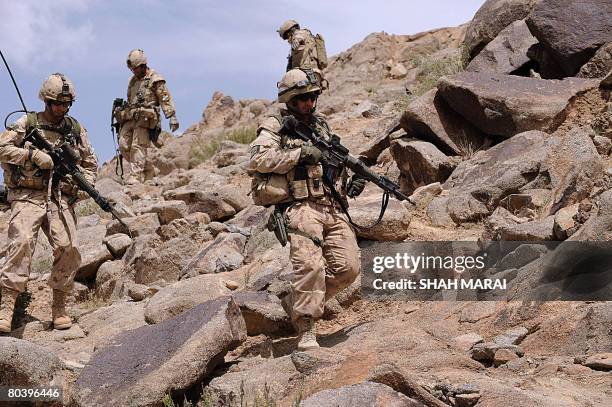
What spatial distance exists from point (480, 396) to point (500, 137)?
5.75 metres

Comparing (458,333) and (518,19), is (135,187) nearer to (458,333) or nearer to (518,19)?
(518,19)

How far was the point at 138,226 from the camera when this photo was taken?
10367 millimetres

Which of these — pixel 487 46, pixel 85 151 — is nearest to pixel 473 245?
pixel 85 151

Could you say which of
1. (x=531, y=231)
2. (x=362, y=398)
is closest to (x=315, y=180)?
(x=531, y=231)

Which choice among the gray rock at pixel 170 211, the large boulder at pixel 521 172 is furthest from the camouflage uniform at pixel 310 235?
the gray rock at pixel 170 211

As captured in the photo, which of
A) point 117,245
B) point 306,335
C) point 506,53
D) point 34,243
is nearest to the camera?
point 306,335

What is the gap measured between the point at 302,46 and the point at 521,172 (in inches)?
188

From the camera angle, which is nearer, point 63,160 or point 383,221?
point 63,160

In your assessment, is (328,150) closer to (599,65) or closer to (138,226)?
(138,226)

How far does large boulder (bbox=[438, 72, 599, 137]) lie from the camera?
9266 millimetres

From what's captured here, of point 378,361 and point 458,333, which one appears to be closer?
point 378,361

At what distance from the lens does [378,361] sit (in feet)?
16.3

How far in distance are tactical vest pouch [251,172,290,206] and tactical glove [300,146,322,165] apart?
22cm

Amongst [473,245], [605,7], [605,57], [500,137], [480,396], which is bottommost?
[480,396]
